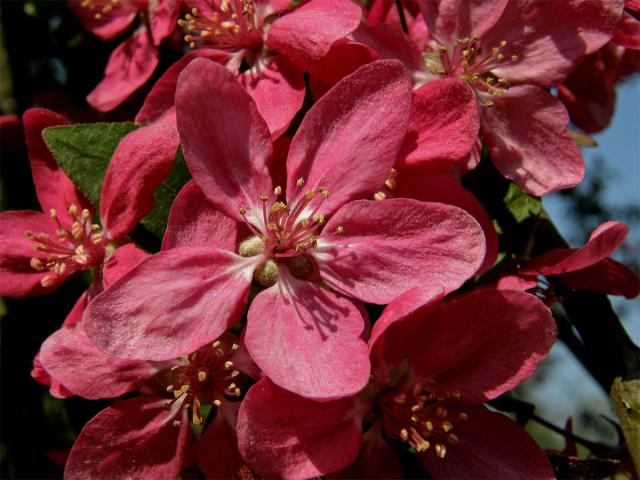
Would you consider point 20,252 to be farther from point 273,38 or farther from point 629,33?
point 629,33

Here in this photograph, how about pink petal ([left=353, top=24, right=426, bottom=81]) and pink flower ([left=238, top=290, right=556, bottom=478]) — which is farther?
pink petal ([left=353, top=24, right=426, bottom=81])

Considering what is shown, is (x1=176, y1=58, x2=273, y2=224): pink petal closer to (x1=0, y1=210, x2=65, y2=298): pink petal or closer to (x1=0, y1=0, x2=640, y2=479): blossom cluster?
(x1=0, y1=0, x2=640, y2=479): blossom cluster

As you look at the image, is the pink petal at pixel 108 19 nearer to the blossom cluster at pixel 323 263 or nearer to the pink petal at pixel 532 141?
the blossom cluster at pixel 323 263

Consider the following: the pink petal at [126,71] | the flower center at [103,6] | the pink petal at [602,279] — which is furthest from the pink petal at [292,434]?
the flower center at [103,6]

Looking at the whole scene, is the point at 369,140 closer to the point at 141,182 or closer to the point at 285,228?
the point at 285,228

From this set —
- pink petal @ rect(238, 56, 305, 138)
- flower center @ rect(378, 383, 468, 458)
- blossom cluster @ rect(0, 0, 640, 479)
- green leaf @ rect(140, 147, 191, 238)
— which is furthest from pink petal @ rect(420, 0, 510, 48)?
flower center @ rect(378, 383, 468, 458)

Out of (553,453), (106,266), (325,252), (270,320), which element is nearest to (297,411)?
(270,320)
